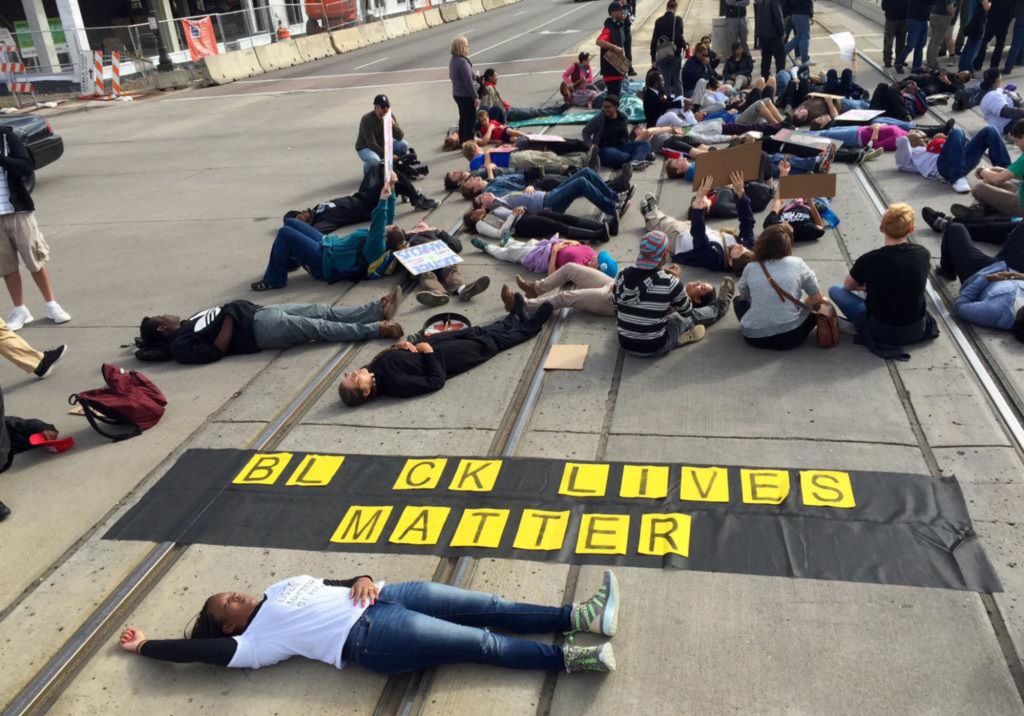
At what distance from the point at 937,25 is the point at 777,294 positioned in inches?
524

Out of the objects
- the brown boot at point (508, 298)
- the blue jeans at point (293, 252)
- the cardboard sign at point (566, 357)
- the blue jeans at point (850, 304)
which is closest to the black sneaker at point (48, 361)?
the blue jeans at point (293, 252)

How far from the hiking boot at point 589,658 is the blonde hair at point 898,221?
427cm

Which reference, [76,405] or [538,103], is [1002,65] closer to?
[538,103]

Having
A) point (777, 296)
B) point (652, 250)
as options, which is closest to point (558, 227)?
point (652, 250)

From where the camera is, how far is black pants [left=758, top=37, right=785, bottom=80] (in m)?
16.4

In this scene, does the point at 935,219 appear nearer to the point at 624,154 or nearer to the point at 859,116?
the point at 859,116

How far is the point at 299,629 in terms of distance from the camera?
4.24 m

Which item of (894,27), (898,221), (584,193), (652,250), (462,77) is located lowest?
(584,193)

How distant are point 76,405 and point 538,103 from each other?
12.9 meters

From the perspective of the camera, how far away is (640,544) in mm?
4832

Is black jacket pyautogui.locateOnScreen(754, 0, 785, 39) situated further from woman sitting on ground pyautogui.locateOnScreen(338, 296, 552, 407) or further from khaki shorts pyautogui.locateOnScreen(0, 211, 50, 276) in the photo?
khaki shorts pyautogui.locateOnScreen(0, 211, 50, 276)

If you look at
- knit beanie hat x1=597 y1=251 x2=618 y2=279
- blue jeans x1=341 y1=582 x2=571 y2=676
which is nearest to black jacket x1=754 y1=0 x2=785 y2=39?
knit beanie hat x1=597 y1=251 x2=618 y2=279

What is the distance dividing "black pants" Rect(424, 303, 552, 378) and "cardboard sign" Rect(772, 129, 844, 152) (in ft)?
19.1

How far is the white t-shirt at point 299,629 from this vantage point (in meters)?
4.22
